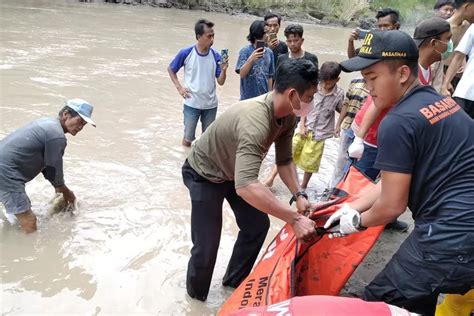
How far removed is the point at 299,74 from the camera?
2.46 m

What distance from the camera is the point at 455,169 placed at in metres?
1.99

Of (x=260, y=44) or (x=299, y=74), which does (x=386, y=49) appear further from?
(x=260, y=44)

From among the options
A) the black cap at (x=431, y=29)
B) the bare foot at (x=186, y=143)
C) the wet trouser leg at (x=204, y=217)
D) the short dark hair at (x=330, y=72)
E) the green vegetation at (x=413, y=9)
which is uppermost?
the green vegetation at (x=413, y=9)

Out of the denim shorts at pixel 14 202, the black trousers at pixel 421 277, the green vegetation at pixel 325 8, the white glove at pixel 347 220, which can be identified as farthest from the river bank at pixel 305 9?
the black trousers at pixel 421 277

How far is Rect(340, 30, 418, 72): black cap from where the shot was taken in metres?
1.98

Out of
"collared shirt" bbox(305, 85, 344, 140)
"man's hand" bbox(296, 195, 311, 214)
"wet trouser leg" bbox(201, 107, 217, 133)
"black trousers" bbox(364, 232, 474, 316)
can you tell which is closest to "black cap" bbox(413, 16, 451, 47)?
"collared shirt" bbox(305, 85, 344, 140)

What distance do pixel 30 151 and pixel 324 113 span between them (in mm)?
2901

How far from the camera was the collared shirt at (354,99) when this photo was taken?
422 centimetres

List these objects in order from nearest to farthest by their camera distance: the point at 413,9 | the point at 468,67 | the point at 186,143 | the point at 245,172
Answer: the point at 245,172
the point at 468,67
the point at 186,143
the point at 413,9

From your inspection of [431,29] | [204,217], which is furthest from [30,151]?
[431,29]

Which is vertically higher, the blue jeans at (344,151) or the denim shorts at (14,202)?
the blue jeans at (344,151)

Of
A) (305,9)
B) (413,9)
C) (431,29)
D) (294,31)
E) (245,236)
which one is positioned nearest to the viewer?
(245,236)

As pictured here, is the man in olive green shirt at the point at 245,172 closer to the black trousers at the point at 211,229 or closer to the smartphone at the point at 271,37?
the black trousers at the point at 211,229

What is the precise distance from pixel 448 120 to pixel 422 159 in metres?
0.20
